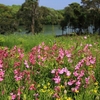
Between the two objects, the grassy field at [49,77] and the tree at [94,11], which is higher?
the tree at [94,11]

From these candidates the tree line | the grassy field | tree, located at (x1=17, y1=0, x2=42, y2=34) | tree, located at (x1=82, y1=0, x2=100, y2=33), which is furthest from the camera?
tree, located at (x1=17, y1=0, x2=42, y2=34)

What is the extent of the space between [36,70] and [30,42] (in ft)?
19.2

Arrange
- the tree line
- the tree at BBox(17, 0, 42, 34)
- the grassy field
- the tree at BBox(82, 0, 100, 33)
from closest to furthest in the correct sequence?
the grassy field, the tree at BBox(82, 0, 100, 33), the tree line, the tree at BBox(17, 0, 42, 34)

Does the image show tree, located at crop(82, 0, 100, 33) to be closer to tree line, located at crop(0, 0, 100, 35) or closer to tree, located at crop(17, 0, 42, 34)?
tree line, located at crop(0, 0, 100, 35)

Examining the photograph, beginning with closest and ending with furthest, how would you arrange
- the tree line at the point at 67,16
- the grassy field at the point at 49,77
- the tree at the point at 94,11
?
the grassy field at the point at 49,77, the tree at the point at 94,11, the tree line at the point at 67,16

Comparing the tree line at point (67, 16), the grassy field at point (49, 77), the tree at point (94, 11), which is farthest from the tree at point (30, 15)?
the grassy field at point (49, 77)

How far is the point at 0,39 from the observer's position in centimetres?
951

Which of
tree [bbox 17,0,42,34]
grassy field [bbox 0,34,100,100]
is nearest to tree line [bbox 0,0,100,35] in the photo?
tree [bbox 17,0,42,34]

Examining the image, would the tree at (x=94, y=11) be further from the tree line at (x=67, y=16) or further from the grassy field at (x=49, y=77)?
the grassy field at (x=49, y=77)

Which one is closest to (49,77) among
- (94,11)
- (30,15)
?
(94,11)

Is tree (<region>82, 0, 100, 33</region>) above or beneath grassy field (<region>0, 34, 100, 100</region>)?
above

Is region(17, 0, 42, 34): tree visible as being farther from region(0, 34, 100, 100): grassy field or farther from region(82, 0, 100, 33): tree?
region(0, 34, 100, 100): grassy field

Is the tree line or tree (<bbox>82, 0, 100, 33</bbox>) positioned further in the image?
the tree line

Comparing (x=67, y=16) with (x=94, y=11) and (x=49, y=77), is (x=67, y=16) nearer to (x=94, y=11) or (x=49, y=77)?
(x=94, y=11)
